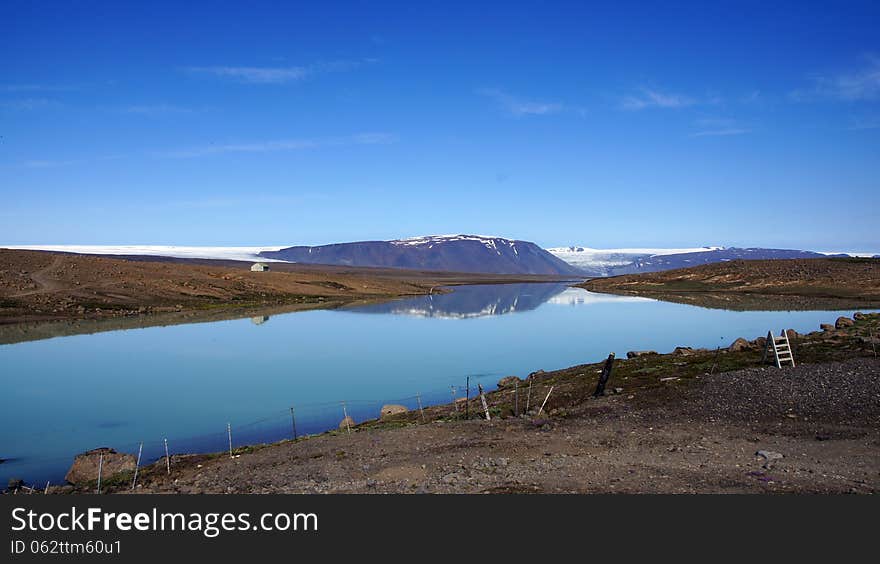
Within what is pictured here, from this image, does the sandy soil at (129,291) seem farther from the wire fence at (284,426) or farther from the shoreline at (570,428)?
the shoreline at (570,428)

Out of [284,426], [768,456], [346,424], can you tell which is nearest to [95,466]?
[284,426]

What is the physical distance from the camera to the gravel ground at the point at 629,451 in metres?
11.8

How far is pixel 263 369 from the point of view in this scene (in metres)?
31.3

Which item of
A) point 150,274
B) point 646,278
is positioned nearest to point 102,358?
point 150,274

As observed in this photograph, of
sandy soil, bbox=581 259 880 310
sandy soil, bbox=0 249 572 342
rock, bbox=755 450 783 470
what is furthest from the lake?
sandy soil, bbox=581 259 880 310

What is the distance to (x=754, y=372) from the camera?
20.5m

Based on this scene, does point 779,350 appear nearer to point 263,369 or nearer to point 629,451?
point 629,451

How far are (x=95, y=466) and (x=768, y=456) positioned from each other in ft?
46.9

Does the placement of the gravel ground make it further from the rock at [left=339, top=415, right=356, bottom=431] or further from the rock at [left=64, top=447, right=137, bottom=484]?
the rock at [left=64, top=447, right=137, bottom=484]

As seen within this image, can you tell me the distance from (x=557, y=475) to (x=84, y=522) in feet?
25.1

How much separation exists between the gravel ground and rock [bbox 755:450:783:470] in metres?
0.04

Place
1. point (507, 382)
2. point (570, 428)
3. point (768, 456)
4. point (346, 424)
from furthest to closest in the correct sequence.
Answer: point (507, 382) → point (346, 424) → point (570, 428) → point (768, 456)

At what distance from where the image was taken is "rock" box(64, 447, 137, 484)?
15016mm

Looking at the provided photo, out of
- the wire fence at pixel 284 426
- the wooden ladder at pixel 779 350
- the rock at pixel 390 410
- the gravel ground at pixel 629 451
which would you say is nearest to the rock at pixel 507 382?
the wire fence at pixel 284 426
